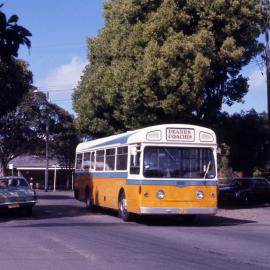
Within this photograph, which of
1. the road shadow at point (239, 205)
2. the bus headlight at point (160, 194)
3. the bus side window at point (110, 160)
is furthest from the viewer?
the road shadow at point (239, 205)

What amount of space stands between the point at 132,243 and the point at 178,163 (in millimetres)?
5391

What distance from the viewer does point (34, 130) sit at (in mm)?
56531

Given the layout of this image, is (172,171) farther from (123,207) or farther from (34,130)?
(34,130)

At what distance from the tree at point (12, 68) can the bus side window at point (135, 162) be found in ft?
17.0

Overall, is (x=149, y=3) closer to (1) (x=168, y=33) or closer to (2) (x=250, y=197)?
(1) (x=168, y=33)

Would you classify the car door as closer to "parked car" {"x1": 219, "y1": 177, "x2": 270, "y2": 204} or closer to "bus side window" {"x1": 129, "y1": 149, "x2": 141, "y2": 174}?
"parked car" {"x1": 219, "y1": 177, "x2": 270, "y2": 204}

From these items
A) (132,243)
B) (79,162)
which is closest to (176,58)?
(79,162)

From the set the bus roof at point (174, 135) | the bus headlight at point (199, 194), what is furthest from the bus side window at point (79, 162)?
the bus headlight at point (199, 194)

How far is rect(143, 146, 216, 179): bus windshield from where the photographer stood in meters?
19.6

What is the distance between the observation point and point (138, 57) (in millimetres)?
26953

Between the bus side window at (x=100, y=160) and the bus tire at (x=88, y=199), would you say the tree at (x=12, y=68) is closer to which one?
the bus side window at (x=100, y=160)

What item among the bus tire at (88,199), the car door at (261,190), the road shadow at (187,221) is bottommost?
the road shadow at (187,221)

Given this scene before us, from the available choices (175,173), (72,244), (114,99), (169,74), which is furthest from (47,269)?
(114,99)

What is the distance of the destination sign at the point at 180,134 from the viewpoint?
781 inches
